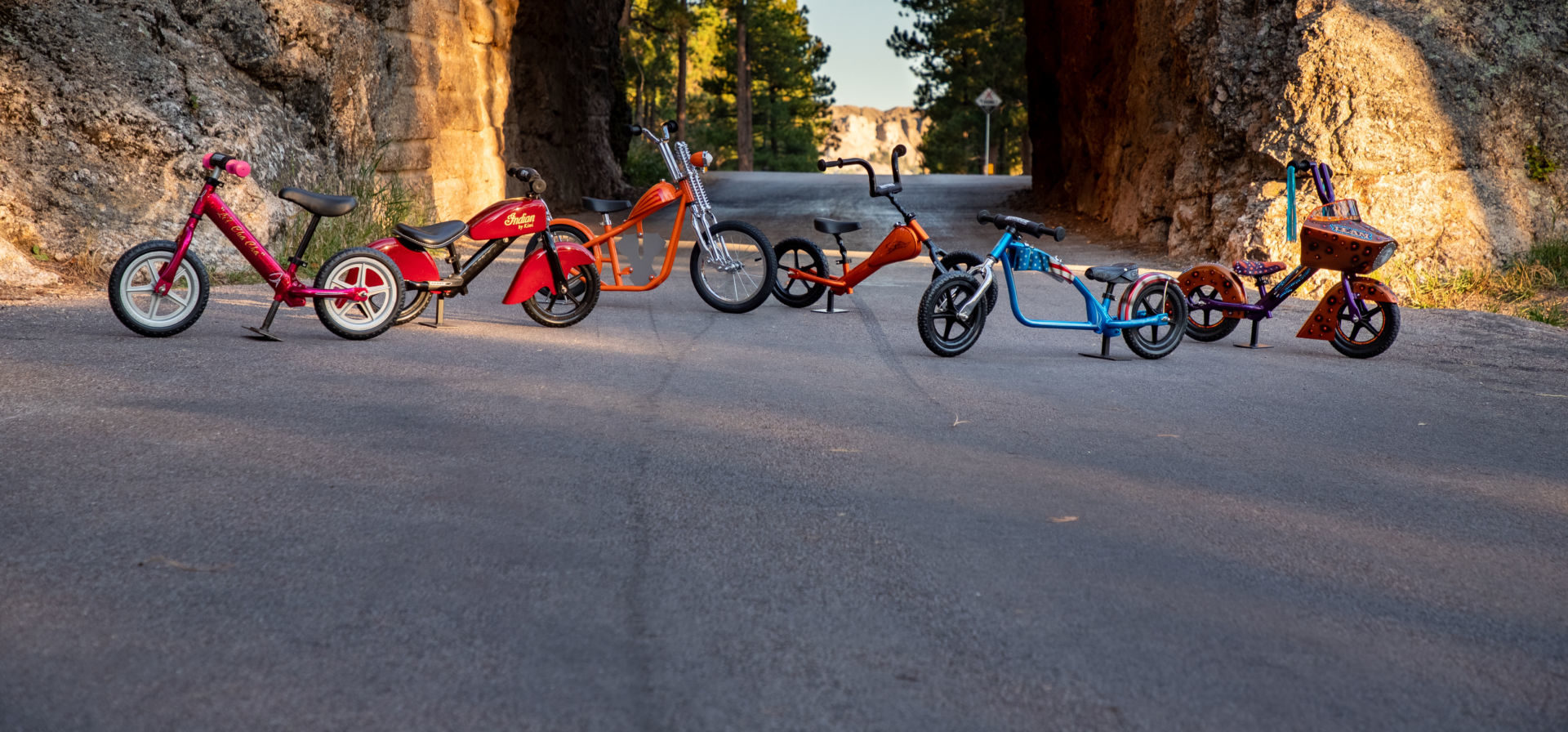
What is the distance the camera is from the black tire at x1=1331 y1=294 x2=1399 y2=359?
27.7 feet

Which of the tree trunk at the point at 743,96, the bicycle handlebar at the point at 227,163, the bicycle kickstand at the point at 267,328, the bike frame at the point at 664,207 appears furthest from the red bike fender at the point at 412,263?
the tree trunk at the point at 743,96

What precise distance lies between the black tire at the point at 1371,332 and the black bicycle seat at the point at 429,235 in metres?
6.00

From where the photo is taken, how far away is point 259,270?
25.6 feet

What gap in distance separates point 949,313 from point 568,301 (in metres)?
2.86

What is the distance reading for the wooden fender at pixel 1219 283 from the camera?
9.03 m

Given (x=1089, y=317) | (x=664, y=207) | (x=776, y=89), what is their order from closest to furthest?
1. (x=1089, y=317)
2. (x=664, y=207)
3. (x=776, y=89)

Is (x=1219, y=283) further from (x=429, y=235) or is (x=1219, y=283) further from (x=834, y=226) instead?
(x=429, y=235)

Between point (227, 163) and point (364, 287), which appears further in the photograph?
point (364, 287)

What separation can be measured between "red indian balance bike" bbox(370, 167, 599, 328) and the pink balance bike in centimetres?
39

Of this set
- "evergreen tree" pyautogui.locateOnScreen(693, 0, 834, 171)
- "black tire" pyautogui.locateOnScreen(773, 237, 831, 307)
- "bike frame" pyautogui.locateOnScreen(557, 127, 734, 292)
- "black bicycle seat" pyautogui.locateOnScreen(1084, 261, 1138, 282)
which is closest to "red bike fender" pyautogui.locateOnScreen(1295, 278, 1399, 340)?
"black bicycle seat" pyautogui.locateOnScreen(1084, 261, 1138, 282)

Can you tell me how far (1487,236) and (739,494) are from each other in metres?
11.3

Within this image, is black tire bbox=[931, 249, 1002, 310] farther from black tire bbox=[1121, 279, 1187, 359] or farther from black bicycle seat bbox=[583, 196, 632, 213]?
black bicycle seat bbox=[583, 196, 632, 213]

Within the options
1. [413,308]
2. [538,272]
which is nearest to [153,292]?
[413,308]

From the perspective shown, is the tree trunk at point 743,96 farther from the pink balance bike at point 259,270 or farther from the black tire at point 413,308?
the pink balance bike at point 259,270
